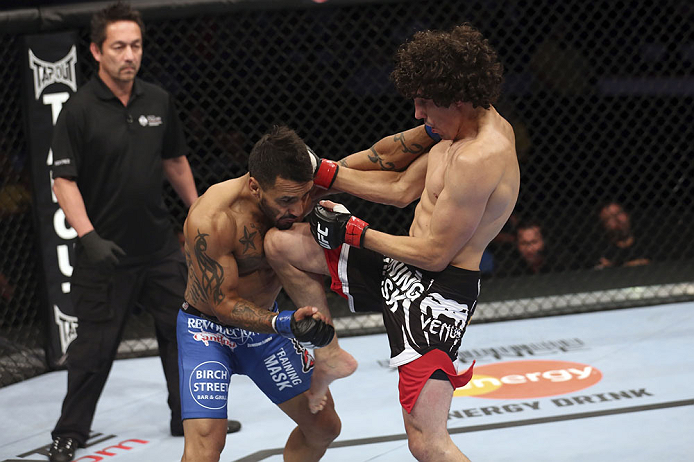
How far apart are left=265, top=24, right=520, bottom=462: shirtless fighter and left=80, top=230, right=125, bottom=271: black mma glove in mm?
922

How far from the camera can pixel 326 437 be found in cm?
238

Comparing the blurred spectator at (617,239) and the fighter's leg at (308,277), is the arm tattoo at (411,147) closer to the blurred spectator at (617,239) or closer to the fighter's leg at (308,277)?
the fighter's leg at (308,277)

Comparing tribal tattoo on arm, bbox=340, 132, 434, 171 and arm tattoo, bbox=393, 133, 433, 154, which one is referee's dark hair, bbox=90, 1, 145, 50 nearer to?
tribal tattoo on arm, bbox=340, 132, 434, 171

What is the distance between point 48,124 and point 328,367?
2.22 metres

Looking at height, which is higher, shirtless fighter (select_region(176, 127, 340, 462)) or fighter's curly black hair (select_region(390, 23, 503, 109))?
fighter's curly black hair (select_region(390, 23, 503, 109))

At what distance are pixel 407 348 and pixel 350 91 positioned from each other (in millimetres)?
3030

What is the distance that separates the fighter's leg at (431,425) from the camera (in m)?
2.08

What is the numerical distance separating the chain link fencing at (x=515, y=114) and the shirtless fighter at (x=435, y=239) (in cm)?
217

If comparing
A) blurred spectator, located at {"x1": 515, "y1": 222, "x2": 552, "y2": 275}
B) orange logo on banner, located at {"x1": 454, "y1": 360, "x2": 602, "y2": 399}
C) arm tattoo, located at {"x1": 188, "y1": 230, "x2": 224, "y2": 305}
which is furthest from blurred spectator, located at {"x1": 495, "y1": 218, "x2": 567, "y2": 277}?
arm tattoo, located at {"x1": 188, "y1": 230, "x2": 224, "y2": 305}

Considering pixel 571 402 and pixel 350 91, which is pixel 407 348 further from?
pixel 350 91

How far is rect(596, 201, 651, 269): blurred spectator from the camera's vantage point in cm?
504

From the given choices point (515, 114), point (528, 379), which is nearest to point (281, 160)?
point (528, 379)

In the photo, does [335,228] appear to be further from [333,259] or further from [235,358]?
[235,358]

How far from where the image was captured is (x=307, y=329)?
6.40 ft
